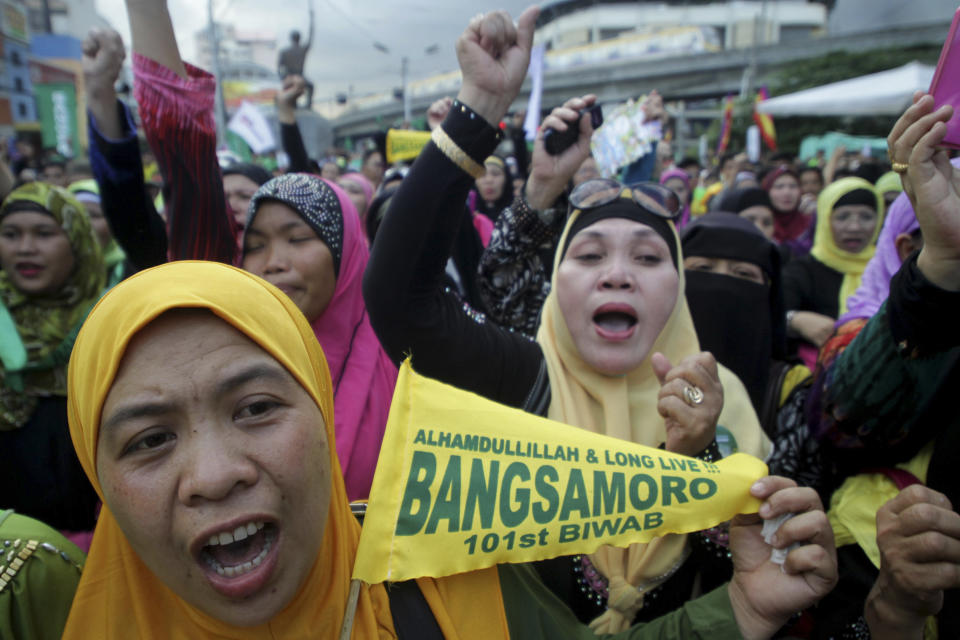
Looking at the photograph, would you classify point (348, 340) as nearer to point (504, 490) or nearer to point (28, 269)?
point (504, 490)

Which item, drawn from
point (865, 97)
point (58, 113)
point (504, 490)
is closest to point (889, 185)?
point (504, 490)

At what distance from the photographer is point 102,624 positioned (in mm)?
1027

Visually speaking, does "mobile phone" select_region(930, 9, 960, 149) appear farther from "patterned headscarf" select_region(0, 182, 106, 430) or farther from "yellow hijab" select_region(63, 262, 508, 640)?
"patterned headscarf" select_region(0, 182, 106, 430)

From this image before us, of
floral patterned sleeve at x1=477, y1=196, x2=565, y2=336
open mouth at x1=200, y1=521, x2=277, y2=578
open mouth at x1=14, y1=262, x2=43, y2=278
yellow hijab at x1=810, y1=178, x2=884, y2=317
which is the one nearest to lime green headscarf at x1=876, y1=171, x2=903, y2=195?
yellow hijab at x1=810, y1=178, x2=884, y2=317

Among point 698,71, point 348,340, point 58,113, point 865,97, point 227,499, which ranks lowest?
point 58,113

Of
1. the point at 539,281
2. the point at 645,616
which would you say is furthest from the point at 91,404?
the point at 539,281

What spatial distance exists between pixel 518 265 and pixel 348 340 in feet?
2.36

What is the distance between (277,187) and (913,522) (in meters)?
1.91

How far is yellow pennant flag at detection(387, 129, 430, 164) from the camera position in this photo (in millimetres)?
5105

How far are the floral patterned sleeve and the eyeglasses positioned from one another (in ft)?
0.90

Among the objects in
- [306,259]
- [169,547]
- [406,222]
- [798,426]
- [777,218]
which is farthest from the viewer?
[777,218]

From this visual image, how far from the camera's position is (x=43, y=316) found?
2.35 meters

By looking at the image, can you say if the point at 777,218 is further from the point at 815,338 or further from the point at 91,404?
the point at 91,404

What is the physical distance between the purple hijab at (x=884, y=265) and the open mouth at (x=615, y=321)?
801 millimetres
